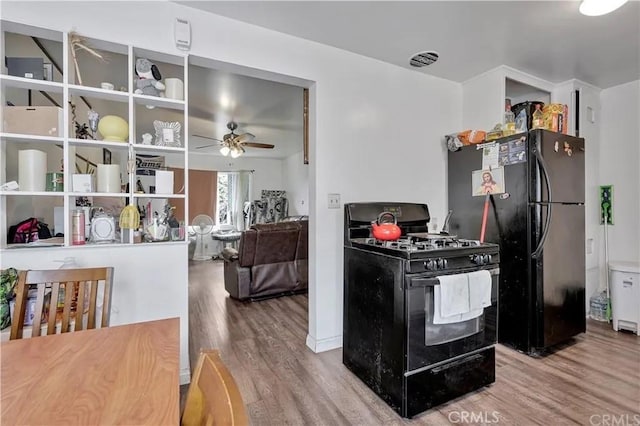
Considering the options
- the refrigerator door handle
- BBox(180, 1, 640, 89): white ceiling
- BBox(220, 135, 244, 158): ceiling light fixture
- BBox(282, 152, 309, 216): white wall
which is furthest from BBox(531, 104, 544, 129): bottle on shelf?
BBox(282, 152, 309, 216): white wall

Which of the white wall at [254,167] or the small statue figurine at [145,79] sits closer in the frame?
the small statue figurine at [145,79]

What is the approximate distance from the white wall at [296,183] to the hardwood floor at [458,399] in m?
4.33

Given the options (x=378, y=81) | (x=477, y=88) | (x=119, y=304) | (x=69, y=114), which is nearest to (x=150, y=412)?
(x=119, y=304)

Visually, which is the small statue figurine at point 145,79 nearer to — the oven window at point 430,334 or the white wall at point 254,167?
the oven window at point 430,334

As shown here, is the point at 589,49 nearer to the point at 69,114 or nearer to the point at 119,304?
the point at 69,114

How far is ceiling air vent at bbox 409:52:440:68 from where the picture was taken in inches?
107

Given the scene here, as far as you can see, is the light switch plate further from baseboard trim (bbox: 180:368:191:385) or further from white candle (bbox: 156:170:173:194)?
baseboard trim (bbox: 180:368:191:385)

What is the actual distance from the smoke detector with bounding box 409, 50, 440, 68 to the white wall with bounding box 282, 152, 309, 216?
14.1ft

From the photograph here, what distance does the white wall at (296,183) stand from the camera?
713cm

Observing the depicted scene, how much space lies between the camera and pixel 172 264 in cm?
202

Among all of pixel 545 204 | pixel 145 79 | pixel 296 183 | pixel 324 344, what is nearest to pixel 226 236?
pixel 296 183

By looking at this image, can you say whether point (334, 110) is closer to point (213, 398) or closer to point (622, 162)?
point (213, 398)

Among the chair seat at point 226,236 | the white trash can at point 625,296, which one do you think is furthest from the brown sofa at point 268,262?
the white trash can at point 625,296

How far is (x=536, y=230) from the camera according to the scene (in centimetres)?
241
